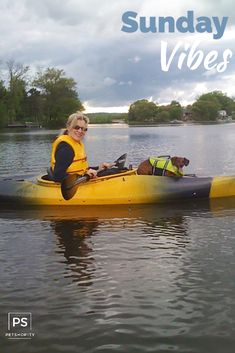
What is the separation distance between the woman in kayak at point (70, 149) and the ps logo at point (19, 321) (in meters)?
4.84

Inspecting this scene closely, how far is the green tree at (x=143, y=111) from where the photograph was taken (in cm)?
14075

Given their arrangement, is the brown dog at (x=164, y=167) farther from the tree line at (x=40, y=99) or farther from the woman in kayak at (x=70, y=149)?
the tree line at (x=40, y=99)

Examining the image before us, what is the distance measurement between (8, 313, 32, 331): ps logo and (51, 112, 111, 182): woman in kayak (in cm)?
484

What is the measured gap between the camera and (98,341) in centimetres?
441

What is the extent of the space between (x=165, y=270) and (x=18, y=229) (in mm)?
3474

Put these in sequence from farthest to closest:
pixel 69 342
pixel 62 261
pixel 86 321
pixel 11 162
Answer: pixel 11 162
pixel 62 261
pixel 86 321
pixel 69 342

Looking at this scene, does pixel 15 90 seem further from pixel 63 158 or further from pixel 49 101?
pixel 63 158

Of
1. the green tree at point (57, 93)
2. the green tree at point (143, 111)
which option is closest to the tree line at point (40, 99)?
the green tree at point (57, 93)

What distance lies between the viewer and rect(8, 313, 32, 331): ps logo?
472 centimetres

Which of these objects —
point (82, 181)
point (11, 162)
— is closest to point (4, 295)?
point (82, 181)

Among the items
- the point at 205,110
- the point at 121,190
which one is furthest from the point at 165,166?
the point at 205,110

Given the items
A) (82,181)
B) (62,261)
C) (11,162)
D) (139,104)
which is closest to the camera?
(62,261)

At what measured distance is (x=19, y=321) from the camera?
4.82m

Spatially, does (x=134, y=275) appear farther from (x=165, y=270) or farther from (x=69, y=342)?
(x=69, y=342)
